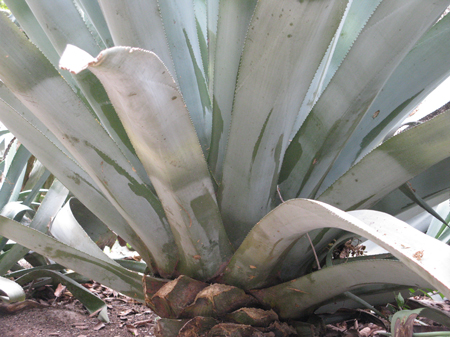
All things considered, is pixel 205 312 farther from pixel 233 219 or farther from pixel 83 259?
pixel 83 259

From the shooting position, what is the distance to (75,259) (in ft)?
2.90

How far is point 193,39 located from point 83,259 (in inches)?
25.3

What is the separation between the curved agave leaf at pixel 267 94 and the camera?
1.93 ft

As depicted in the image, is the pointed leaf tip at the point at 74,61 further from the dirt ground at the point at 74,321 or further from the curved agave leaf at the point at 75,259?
the dirt ground at the point at 74,321

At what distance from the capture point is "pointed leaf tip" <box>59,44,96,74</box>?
331 millimetres

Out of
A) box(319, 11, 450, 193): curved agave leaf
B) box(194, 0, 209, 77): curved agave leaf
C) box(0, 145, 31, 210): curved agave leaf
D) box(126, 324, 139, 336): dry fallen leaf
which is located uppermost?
box(194, 0, 209, 77): curved agave leaf

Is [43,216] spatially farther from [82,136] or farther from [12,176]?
[82,136]

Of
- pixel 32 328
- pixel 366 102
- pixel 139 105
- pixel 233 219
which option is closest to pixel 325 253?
pixel 233 219

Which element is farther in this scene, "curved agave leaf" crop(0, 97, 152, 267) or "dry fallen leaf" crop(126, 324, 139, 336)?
"dry fallen leaf" crop(126, 324, 139, 336)

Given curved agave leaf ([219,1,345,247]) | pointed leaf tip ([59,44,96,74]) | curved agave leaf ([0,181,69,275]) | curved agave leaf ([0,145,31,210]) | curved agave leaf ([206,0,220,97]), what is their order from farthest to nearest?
curved agave leaf ([0,145,31,210]) < curved agave leaf ([0,181,69,275]) < curved agave leaf ([206,0,220,97]) < curved agave leaf ([219,1,345,247]) < pointed leaf tip ([59,44,96,74])

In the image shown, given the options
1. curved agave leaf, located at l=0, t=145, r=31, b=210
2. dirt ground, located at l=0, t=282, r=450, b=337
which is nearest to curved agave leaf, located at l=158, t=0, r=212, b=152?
dirt ground, located at l=0, t=282, r=450, b=337

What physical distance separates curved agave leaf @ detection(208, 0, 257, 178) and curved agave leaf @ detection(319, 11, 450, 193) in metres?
0.26

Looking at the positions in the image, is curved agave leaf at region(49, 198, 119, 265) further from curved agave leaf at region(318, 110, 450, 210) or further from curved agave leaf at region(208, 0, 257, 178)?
curved agave leaf at region(318, 110, 450, 210)

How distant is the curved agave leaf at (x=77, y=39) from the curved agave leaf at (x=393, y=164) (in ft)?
1.51
